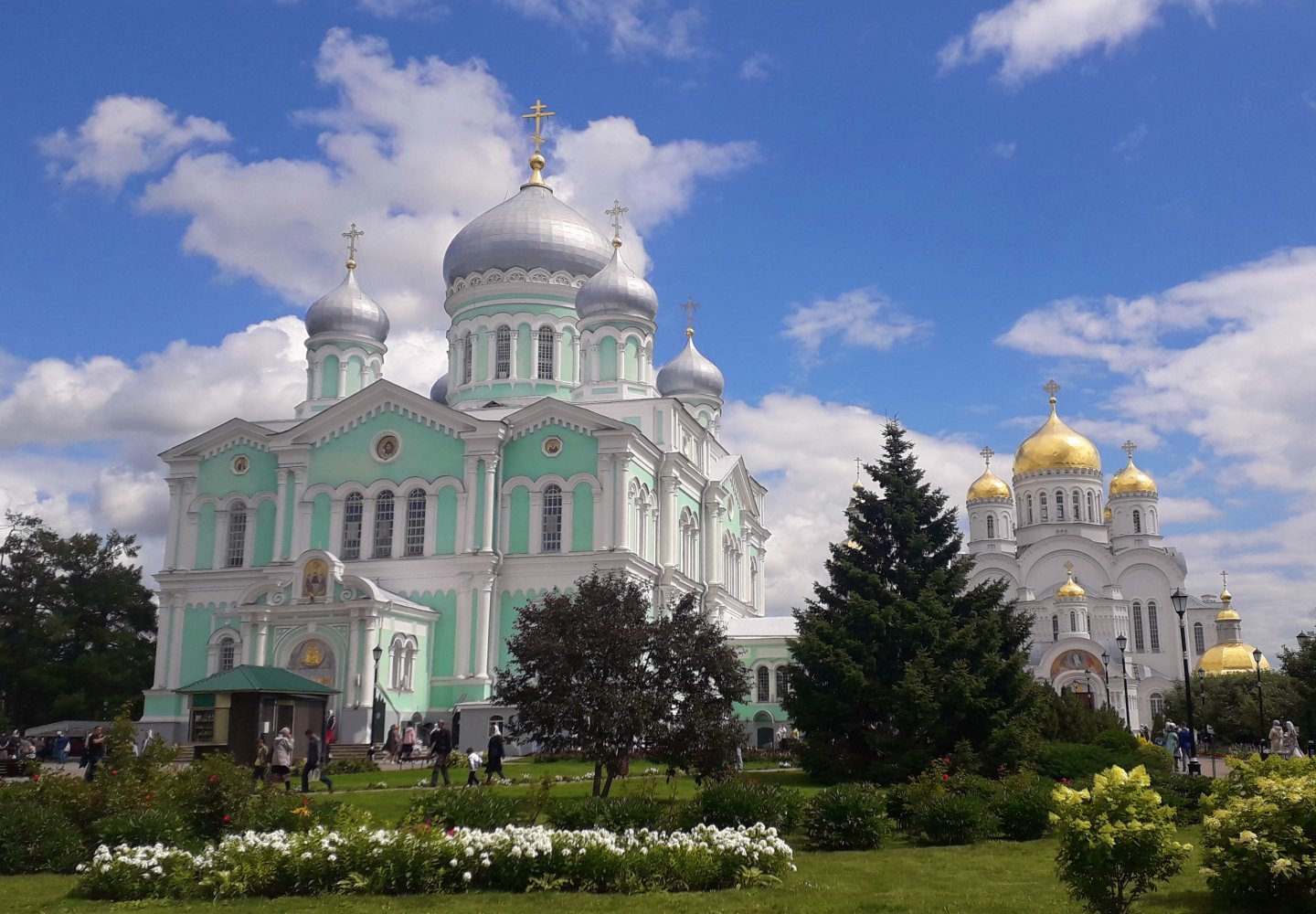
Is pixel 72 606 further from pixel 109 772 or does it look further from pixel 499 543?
pixel 109 772

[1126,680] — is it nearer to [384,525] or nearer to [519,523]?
[519,523]

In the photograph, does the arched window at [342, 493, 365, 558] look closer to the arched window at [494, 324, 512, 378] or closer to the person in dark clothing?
the arched window at [494, 324, 512, 378]

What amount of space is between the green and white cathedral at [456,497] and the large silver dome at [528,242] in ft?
0.25

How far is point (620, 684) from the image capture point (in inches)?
695

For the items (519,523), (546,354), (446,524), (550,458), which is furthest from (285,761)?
(546,354)

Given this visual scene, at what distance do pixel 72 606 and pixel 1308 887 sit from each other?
136 ft

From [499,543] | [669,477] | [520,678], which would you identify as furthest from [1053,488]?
[520,678]

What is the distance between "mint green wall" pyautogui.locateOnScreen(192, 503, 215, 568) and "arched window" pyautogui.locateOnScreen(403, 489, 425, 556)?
6619 millimetres

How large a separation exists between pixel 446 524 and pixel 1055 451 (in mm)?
37964

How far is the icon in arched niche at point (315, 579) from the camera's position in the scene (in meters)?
32.8

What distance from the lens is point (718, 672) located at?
18188 mm

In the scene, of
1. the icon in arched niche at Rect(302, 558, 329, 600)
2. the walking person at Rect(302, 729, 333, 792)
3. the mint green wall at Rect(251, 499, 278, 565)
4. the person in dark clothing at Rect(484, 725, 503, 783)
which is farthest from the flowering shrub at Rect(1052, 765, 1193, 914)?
the mint green wall at Rect(251, 499, 278, 565)

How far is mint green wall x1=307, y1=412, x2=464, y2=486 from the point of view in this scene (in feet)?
117

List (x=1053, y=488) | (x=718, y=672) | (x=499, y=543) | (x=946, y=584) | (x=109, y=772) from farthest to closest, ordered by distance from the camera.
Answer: (x=1053, y=488) < (x=499, y=543) < (x=946, y=584) < (x=718, y=672) < (x=109, y=772)
